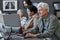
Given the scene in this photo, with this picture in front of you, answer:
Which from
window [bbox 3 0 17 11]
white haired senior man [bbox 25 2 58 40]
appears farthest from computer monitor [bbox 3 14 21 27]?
window [bbox 3 0 17 11]

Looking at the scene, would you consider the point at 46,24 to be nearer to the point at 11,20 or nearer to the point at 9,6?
the point at 11,20

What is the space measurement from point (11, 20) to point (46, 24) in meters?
0.57

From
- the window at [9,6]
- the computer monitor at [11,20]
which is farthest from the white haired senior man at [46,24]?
the window at [9,6]

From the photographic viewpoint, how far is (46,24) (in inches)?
104

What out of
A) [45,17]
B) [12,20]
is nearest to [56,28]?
[45,17]

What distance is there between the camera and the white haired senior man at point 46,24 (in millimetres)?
2482

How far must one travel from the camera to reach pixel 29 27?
325 centimetres

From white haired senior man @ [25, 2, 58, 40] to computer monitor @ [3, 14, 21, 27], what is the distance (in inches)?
10.1

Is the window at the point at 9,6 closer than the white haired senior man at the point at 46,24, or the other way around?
the white haired senior man at the point at 46,24

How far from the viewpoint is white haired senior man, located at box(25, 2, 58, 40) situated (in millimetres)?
2482

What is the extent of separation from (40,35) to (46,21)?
0.95 feet

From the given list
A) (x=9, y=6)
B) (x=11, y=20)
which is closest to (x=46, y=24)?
(x=11, y=20)

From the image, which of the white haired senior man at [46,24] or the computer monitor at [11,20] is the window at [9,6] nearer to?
the white haired senior man at [46,24]

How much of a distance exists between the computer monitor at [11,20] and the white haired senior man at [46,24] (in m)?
0.26
